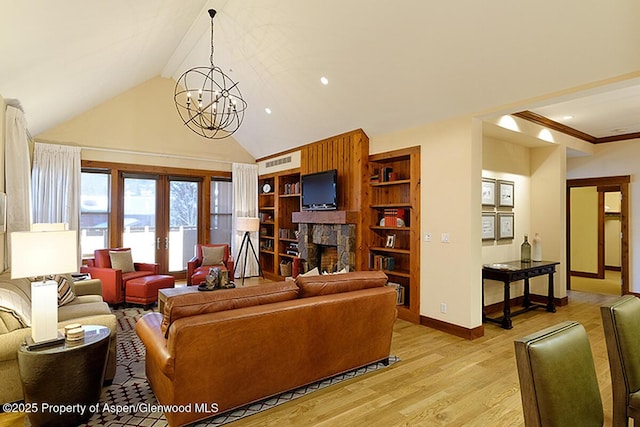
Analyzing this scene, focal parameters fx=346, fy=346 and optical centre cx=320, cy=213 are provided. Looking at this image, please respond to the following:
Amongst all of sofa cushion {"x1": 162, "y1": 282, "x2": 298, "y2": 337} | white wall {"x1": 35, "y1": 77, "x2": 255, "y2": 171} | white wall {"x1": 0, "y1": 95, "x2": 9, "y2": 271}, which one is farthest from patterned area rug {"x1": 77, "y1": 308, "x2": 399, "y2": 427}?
white wall {"x1": 35, "y1": 77, "x2": 255, "y2": 171}

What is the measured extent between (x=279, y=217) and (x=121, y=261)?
3.14m

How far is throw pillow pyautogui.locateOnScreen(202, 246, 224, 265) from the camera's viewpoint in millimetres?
6535

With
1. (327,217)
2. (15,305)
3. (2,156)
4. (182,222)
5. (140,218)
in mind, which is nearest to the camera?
(15,305)

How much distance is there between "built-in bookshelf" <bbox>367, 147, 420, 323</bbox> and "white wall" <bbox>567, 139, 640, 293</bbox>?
4.14 m

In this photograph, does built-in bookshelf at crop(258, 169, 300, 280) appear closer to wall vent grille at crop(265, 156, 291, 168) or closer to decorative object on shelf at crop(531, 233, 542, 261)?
wall vent grille at crop(265, 156, 291, 168)

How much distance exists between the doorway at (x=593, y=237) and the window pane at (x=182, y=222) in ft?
25.1

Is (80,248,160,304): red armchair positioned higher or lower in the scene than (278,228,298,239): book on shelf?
lower

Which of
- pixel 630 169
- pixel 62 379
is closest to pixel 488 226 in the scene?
pixel 630 169

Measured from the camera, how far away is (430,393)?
9.13 feet

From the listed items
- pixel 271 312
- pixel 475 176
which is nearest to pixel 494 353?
pixel 475 176

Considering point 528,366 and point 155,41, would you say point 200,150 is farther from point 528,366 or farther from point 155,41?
point 528,366

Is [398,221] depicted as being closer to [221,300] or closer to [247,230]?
[221,300]

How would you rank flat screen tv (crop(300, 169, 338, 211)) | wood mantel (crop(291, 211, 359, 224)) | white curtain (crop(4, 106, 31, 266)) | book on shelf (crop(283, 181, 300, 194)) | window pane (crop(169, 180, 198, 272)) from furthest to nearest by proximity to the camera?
window pane (crop(169, 180, 198, 272)) → book on shelf (crop(283, 181, 300, 194)) → flat screen tv (crop(300, 169, 338, 211)) → wood mantel (crop(291, 211, 359, 224)) → white curtain (crop(4, 106, 31, 266))

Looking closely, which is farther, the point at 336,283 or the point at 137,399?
the point at 336,283
